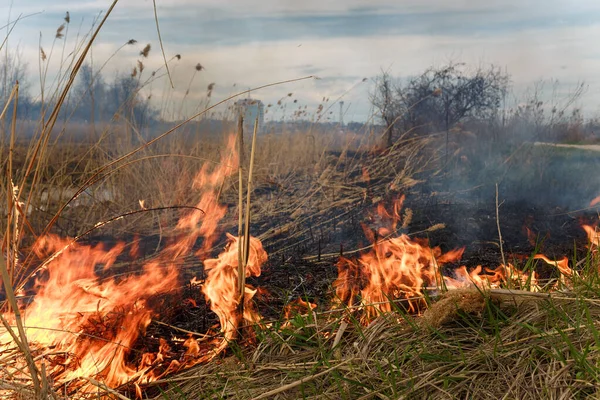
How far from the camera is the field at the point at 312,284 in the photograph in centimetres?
200

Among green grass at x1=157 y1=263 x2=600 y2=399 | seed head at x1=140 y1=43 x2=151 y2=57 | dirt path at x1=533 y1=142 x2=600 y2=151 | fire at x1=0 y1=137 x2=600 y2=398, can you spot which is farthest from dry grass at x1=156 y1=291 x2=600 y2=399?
dirt path at x1=533 y1=142 x2=600 y2=151

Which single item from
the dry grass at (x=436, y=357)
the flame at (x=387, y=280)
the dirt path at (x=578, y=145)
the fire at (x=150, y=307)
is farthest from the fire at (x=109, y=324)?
the dirt path at (x=578, y=145)

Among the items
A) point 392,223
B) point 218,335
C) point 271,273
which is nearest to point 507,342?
point 218,335

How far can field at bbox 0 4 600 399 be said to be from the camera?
6.57 feet

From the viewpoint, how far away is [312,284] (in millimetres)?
A: 3336

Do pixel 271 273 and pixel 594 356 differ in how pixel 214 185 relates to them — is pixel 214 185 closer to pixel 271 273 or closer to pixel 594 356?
pixel 271 273

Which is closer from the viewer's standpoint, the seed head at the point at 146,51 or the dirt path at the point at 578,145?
the seed head at the point at 146,51

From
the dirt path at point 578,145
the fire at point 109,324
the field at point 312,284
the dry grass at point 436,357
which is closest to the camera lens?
the dry grass at point 436,357

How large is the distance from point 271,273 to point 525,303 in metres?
1.67

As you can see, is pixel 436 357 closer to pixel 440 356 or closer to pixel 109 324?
pixel 440 356

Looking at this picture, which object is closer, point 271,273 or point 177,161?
point 271,273

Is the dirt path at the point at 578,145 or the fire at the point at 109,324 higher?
the dirt path at the point at 578,145

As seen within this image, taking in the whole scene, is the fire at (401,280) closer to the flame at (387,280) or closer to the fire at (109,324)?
the flame at (387,280)

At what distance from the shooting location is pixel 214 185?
6.38 meters
